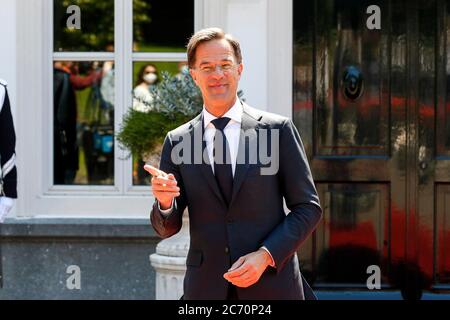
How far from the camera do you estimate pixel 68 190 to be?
7.29m

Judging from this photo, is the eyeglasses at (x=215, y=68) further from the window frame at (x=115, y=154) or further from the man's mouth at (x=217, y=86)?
the window frame at (x=115, y=154)

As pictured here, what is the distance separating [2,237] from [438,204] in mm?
3115

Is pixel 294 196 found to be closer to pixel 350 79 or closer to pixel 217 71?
pixel 217 71

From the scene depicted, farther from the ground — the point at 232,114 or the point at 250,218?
the point at 232,114

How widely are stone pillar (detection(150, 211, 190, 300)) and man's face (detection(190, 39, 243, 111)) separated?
98.5 inches

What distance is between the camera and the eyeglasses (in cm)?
349

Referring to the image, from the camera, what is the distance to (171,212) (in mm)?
3453

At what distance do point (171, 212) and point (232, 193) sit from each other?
0.22 meters

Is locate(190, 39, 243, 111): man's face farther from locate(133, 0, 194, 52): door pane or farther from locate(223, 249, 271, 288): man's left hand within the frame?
locate(133, 0, 194, 52): door pane

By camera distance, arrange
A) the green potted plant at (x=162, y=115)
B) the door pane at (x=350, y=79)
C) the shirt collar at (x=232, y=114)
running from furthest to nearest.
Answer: the door pane at (x=350, y=79) < the green potted plant at (x=162, y=115) < the shirt collar at (x=232, y=114)

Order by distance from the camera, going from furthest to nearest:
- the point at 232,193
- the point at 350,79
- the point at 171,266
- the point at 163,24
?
the point at 163,24
the point at 350,79
the point at 171,266
the point at 232,193

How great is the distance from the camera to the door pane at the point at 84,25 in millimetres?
7227

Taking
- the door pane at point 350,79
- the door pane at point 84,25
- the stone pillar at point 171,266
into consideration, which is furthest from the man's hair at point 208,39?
the door pane at point 84,25

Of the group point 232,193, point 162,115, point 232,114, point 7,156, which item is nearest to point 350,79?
point 162,115
